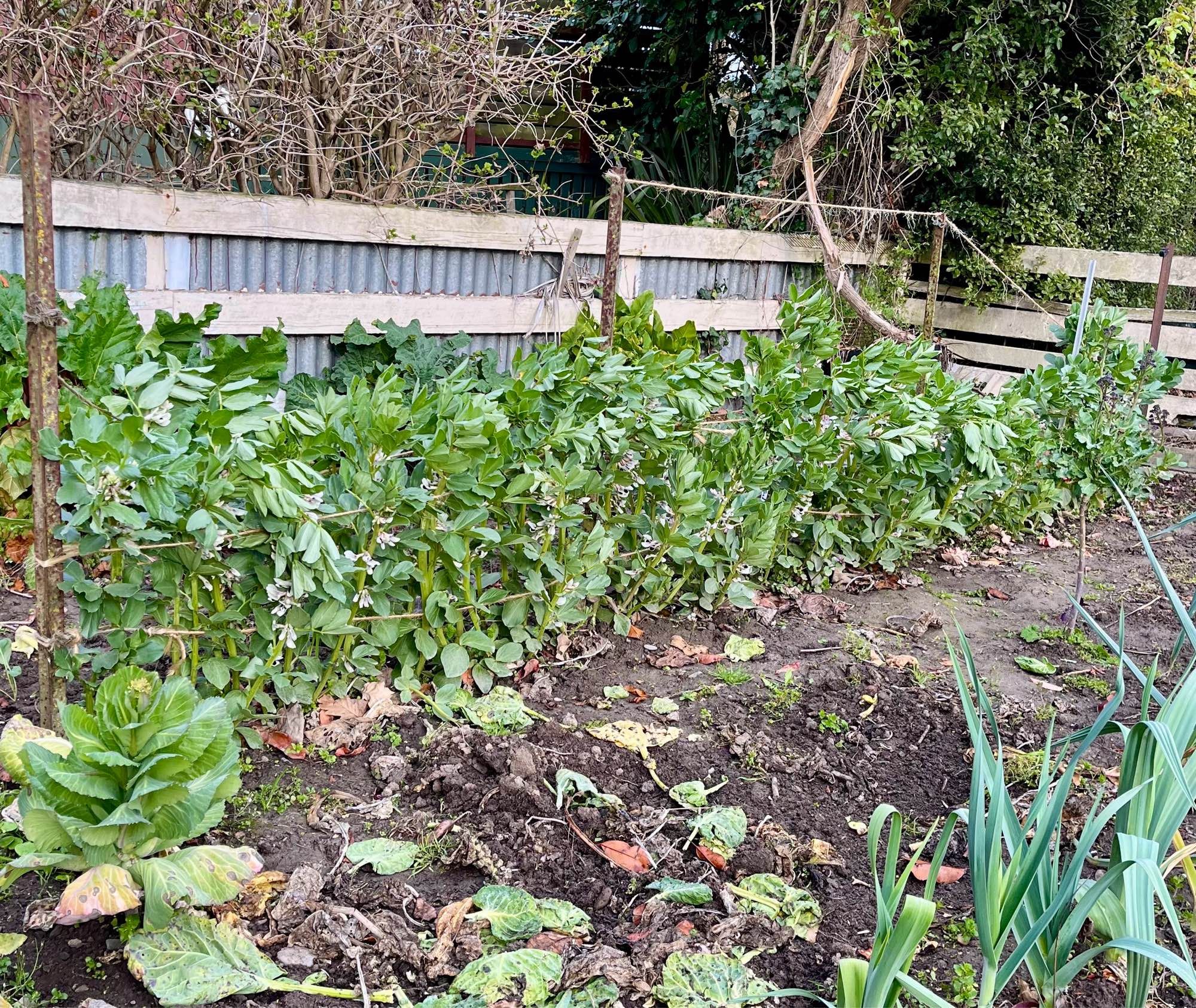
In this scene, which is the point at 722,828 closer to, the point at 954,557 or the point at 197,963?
the point at 197,963

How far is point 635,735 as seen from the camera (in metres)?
2.88

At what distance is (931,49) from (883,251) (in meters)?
1.62

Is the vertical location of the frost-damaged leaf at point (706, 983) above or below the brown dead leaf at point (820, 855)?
above

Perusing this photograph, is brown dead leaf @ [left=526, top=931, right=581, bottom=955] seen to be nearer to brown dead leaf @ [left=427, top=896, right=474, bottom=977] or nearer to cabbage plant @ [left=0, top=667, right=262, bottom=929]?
brown dead leaf @ [left=427, top=896, right=474, bottom=977]

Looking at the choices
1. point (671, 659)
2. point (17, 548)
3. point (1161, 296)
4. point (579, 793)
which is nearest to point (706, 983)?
point (579, 793)

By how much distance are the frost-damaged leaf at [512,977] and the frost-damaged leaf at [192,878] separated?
44 centimetres

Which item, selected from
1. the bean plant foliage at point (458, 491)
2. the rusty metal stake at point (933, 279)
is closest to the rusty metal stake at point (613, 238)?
the bean plant foliage at point (458, 491)

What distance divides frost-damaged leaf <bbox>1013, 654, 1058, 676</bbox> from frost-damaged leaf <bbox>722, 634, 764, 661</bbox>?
34.9 inches

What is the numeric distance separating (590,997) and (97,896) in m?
0.86

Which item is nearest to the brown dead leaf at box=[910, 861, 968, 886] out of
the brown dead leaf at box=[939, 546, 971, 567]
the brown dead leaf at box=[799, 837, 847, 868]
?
the brown dead leaf at box=[799, 837, 847, 868]

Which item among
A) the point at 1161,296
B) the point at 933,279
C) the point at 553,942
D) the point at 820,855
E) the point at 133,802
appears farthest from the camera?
the point at 933,279

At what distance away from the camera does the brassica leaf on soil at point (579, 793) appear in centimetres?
249

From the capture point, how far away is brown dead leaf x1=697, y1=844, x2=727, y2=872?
232cm

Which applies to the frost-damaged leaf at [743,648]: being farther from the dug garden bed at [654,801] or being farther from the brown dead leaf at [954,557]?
the brown dead leaf at [954,557]
